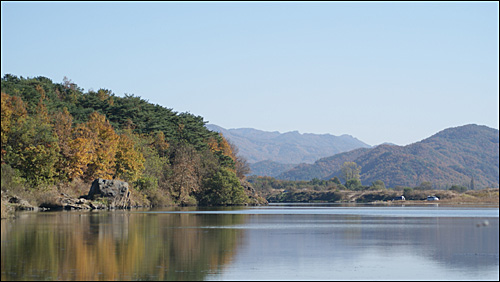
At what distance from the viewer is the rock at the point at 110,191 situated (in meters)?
65.7

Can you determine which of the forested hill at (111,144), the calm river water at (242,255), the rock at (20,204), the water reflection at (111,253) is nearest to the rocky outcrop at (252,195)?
the forested hill at (111,144)

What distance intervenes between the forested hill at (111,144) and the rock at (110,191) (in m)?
2.55

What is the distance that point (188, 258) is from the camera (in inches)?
838

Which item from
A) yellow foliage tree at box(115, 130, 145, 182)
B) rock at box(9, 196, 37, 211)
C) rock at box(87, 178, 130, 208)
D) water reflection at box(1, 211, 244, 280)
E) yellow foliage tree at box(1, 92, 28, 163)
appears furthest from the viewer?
yellow foliage tree at box(115, 130, 145, 182)

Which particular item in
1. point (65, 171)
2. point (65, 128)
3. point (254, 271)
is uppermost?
point (65, 128)

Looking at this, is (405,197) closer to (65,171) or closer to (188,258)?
(65,171)

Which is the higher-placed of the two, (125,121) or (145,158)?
(125,121)

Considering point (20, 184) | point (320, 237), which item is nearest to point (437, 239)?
point (320, 237)

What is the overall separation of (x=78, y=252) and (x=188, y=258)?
409 cm

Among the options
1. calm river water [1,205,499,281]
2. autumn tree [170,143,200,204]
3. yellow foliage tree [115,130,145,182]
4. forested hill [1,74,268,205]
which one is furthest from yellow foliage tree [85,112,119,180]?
calm river water [1,205,499,281]

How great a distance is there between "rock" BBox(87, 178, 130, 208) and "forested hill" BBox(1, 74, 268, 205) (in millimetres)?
2547

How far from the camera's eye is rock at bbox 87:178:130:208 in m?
65.7

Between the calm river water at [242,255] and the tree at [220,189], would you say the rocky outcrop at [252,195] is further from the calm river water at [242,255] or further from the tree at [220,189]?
the calm river water at [242,255]

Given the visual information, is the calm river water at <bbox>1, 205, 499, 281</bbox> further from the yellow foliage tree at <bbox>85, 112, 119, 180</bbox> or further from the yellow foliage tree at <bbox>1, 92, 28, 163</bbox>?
the yellow foliage tree at <bbox>85, 112, 119, 180</bbox>
